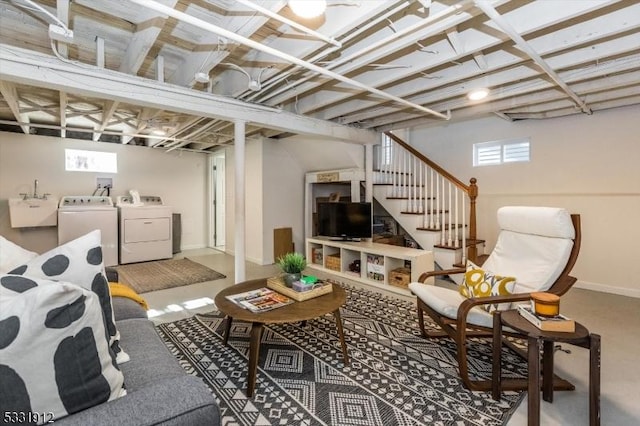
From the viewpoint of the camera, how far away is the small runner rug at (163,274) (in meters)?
4.17

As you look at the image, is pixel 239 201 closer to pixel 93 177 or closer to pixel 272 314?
pixel 272 314

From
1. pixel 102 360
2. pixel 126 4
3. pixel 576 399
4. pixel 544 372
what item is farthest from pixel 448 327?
pixel 126 4

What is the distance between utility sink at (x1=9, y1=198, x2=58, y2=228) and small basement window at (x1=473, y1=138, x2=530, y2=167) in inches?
273

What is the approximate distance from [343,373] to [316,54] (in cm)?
238

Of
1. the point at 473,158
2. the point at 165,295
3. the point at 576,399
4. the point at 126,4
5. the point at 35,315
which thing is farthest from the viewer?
the point at 473,158

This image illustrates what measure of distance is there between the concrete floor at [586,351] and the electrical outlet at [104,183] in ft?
11.0

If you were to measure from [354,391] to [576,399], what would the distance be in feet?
4.28

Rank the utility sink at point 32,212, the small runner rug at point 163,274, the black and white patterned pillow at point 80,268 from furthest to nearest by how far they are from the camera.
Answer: the utility sink at point 32,212 → the small runner rug at point 163,274 → the black and white patterned pillow at point 80,268

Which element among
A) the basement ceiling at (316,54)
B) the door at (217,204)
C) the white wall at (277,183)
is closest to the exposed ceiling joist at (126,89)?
the basement ceiling at (316,54)

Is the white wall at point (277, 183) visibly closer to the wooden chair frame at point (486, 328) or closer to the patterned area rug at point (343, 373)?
the patterned area rug at point (343, 373)

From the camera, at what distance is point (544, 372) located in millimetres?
1826

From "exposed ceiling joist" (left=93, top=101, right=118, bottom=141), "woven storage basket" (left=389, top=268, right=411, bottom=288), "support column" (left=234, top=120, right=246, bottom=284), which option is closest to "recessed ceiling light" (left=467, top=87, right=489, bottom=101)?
"woven storage basket" (left=389, top=268, right=411, bottom=288)

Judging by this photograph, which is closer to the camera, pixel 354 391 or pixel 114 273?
pixel 354 391

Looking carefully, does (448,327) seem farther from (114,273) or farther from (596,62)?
(596,62)
